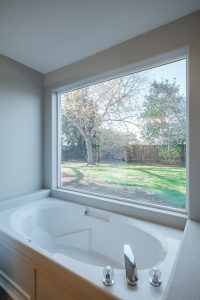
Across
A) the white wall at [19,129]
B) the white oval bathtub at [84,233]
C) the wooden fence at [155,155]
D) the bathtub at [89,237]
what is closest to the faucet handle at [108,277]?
the bathtub at [89,237]

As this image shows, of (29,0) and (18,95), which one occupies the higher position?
(29,0)

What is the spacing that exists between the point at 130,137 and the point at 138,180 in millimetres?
457

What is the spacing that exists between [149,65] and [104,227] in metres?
1.67

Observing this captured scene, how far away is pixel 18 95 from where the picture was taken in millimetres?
2578

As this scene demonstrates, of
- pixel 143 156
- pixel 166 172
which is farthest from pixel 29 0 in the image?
pixel 166 172

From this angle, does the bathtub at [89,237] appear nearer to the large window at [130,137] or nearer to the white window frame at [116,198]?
the white window frame at [116,198]

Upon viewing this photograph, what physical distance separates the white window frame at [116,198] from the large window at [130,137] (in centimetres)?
5

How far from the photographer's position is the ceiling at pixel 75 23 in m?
1.63

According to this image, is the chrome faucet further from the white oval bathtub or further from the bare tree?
the bare tree

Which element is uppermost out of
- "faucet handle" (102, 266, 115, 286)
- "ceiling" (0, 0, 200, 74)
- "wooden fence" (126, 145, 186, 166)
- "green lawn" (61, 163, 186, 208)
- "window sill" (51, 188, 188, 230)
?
"ceiling" (0, 0, 200, 74)

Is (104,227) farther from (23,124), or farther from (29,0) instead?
(29,0)

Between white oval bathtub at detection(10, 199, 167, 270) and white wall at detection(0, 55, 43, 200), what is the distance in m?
0.35

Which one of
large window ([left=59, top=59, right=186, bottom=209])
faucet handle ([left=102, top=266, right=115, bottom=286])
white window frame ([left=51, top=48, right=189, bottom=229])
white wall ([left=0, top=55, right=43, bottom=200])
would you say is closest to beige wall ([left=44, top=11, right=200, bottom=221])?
white window frame ([left=51, top=48, right=189, bottom=229])

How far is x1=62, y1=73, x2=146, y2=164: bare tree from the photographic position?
2.20 m
